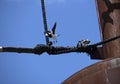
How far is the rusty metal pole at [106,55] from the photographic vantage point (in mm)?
4941

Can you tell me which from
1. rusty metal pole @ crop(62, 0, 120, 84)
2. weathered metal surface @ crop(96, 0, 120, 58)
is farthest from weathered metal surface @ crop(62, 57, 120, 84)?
weathered metal surface @ crop(96, 0, 120, 58)

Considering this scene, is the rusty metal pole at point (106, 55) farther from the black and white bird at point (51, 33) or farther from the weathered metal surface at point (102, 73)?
the black and white bird at point (51, 33)

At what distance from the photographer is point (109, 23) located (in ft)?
20.8

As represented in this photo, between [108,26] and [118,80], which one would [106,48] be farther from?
[118,80]

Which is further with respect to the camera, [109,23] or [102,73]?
[109,23]

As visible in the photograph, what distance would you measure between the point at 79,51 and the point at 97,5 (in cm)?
99

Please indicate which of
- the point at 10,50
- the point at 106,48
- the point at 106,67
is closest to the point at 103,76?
the point at 106,67

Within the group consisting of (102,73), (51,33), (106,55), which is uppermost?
(51,33)

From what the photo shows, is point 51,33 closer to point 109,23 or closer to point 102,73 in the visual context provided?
point 109,23

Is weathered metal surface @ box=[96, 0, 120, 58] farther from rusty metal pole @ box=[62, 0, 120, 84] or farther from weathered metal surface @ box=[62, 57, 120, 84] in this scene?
weathered metal surface @ box=[62, 57, 120, 84]

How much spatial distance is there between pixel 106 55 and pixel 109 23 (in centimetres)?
61

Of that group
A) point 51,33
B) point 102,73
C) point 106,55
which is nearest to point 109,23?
point 106,55

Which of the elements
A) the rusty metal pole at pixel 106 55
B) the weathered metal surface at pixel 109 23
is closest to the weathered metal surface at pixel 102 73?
the rusty metal pole at pixel 106 55

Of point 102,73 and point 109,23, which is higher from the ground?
point 109,23
